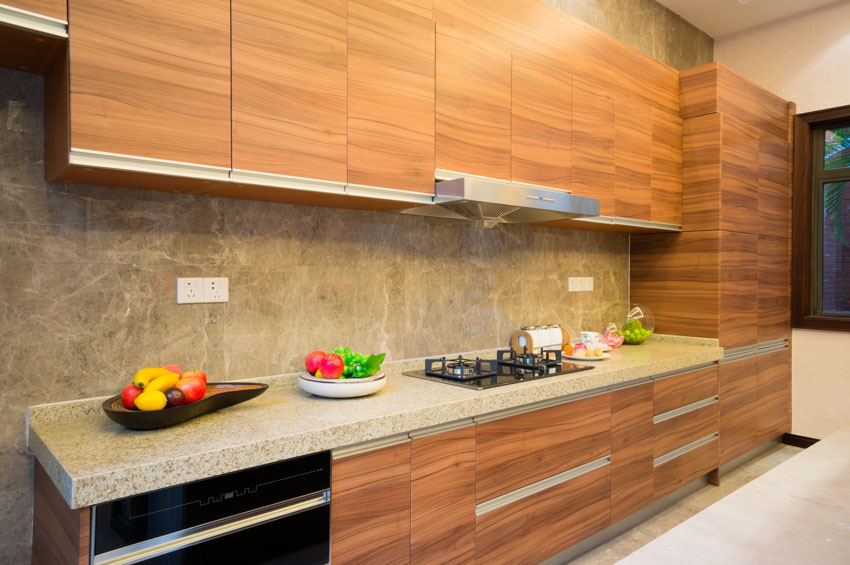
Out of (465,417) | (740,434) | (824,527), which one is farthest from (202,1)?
(740,434)

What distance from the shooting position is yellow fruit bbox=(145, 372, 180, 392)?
1507 millimetres

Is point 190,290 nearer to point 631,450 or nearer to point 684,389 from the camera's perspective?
point 631,450

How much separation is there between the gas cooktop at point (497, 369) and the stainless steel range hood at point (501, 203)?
64 cm

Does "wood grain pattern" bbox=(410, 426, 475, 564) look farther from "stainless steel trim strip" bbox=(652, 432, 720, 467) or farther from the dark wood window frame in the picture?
the dark wood window frame

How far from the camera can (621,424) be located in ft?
8.55

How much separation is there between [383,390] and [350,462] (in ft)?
1.51

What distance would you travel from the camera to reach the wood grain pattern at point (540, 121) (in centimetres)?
246

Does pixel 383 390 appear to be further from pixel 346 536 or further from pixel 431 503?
pixel 346 536

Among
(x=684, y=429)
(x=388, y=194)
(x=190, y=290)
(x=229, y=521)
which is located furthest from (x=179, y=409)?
(x=684, y=429)

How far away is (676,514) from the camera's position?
3006mm

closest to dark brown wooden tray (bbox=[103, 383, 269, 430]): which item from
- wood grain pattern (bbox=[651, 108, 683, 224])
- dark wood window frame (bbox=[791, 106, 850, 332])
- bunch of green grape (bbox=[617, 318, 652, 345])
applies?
bunch of green grape (bbox=[617, 318, 652, 345])

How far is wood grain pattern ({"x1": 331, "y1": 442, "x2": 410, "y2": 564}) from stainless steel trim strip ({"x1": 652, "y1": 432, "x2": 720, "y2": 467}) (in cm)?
168

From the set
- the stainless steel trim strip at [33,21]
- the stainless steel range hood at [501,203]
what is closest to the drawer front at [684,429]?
the stainless steel range hood at [501,203]

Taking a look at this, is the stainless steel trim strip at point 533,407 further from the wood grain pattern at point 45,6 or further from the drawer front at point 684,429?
the wood grain pattern at point 45,6
